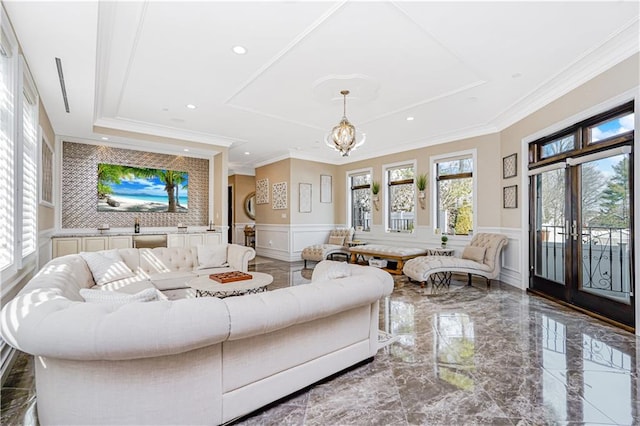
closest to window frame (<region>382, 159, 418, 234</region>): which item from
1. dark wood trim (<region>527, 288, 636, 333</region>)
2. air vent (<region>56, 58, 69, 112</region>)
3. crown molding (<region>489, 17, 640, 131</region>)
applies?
crown molding (<region>489, 17, 640, 131</region>)

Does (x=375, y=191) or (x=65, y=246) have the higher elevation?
(x=375, y=191)

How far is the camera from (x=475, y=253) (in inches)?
227

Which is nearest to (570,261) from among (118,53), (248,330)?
(248,330)

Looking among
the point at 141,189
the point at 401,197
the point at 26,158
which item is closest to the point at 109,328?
the point at 26,158

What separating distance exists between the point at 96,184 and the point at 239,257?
11.5 ft

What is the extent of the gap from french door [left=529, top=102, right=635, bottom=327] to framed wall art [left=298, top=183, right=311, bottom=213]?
5293 millimetres

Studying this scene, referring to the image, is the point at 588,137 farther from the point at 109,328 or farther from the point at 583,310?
the point at 109,328

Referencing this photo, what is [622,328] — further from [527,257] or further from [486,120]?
[486,120]

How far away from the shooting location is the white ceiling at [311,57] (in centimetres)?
266

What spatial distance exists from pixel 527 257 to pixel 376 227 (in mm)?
3754

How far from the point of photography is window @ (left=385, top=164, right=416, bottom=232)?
7750 mm

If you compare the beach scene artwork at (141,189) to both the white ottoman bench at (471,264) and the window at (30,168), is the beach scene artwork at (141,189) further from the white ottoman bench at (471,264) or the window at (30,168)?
the white ottoman bench at (471,264)

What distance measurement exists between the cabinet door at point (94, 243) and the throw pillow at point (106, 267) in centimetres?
200

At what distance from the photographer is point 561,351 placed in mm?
2887
